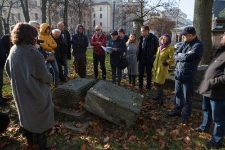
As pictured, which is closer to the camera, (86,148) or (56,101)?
(86,148)

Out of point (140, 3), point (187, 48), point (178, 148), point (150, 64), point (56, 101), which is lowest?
point (178, 148)

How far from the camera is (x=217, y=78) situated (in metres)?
3.19

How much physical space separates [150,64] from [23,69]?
162 inches

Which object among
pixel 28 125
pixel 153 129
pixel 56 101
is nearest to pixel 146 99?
pixel 153 129

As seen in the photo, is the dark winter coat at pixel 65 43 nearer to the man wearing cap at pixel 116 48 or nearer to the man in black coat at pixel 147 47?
the man wearing cap at pixel 116 48

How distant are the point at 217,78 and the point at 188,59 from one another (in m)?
0.87

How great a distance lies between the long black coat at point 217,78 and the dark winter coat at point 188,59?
1.73 ft

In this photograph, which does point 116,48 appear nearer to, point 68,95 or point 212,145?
point 68,95

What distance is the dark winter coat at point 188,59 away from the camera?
154 inches

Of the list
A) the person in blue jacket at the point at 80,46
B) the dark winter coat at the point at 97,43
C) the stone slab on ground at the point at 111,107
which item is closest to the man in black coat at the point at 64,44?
the person in blue jacket at the point at 80,46

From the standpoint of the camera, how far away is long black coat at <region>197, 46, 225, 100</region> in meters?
3.18

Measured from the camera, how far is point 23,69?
249cm

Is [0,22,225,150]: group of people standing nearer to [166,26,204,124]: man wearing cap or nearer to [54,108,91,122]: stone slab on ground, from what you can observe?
[166,26,204,124]: man wearing cap

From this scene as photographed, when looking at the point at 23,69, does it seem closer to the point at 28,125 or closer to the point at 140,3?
the point at 28,125
